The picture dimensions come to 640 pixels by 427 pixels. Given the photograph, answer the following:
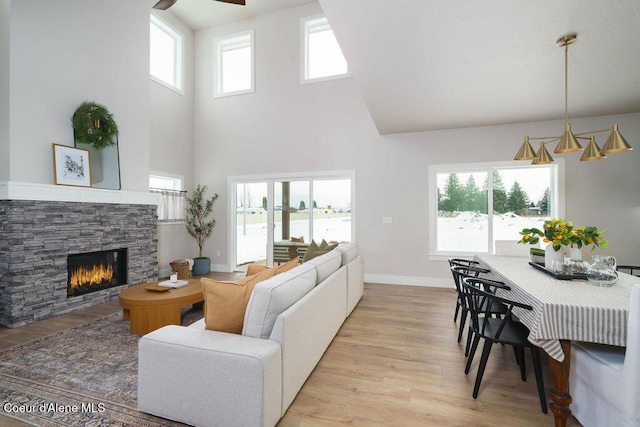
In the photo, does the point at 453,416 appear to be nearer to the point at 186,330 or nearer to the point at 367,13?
the point at 186,330

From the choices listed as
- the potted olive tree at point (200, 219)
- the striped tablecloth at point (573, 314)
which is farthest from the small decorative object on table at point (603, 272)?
the potted olive tree at point (200, 219)

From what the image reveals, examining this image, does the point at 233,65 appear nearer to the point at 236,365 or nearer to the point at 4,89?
the point at 4,89

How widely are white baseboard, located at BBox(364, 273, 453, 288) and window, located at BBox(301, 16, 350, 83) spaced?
3.99 meters

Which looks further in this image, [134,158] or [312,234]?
[312,234]

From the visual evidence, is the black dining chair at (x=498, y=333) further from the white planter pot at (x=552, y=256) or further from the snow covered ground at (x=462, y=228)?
the snow covered ground at (x=462, y=228)

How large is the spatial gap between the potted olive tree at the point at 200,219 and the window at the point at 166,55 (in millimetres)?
2315

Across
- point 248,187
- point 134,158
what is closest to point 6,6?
point 134,158

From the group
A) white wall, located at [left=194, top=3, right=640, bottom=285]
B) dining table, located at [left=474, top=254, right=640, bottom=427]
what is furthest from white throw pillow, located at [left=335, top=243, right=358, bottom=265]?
dining table, located at [left=474, top=254, right=640, bottom=427]

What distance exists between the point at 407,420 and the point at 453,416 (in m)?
0.30

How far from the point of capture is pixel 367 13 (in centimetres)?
233

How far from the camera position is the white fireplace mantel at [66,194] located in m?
3.25

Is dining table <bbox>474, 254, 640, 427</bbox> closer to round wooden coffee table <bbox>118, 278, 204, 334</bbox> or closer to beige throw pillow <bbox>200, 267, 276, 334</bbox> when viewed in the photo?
beige throw pillow <bbox>200, 267, 276, 334</bbox>

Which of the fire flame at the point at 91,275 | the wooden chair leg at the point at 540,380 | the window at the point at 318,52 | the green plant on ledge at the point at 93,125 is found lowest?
the wooden chair leg at the point at 540,380

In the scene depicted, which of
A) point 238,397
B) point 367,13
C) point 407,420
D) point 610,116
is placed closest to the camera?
point 238,397
